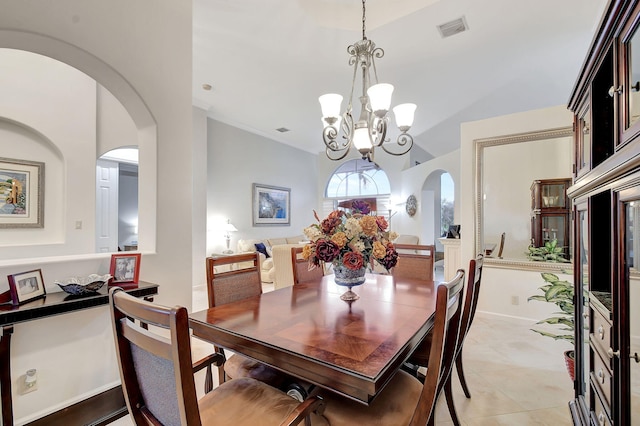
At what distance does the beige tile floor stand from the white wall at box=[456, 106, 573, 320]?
318mm

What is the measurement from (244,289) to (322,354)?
103 cm

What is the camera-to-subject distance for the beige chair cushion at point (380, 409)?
1192mm

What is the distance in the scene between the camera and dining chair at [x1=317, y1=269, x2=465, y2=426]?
105 cm

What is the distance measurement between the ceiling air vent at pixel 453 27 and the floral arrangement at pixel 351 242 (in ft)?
9.01

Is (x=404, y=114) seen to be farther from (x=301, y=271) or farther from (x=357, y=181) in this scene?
(x=357, y=181)

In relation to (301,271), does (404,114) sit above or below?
above

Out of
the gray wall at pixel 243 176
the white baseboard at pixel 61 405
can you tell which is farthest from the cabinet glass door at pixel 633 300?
the gray wall at pixel 243 176

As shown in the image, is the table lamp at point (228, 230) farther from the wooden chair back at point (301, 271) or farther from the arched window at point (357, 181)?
the wooden chair back at point (301, 271)

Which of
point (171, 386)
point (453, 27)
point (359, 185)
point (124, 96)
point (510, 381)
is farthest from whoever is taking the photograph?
point (359, 185)

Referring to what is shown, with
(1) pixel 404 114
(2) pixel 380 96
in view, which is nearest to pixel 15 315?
(2) pixel 380 96

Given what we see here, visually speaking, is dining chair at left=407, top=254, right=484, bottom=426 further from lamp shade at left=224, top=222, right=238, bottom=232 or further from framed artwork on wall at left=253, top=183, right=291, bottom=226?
framed artwork on wall at left=253, top=183, right=291, bottom=226

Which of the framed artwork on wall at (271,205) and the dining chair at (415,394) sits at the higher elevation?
the framed artwork on wall at (271,205)

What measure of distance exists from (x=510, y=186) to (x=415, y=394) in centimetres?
334

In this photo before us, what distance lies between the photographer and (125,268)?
6.63 ft
